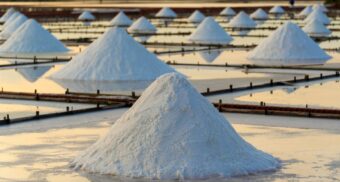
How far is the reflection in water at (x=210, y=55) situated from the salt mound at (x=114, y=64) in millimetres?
5416

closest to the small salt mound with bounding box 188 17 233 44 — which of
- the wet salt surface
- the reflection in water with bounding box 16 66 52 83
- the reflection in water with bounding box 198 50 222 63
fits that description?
the reflection in water with bounding box 198 50 222 63

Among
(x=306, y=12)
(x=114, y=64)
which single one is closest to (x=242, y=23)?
(x=306, y=12)

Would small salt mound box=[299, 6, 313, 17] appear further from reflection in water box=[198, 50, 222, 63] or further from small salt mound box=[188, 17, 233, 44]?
reflection in water box=[198, 50, 222, 63]

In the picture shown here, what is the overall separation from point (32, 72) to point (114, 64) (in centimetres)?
302

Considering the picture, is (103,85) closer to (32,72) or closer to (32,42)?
(32,72)

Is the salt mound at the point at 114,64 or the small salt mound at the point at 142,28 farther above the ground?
the small salt mound at the point at 142,28

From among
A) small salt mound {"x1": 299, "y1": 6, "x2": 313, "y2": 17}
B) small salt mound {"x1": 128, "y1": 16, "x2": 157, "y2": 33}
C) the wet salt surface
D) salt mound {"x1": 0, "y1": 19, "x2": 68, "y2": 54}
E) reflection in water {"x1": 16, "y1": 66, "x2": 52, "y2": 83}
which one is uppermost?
small salt mound {"x1": 299, "y1": 6, "x2": 313, "y2": 17}

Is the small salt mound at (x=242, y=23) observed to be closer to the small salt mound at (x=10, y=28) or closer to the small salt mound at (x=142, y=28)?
the small salt mound at (x=142, y=28)

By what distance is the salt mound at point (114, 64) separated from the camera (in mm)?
21359

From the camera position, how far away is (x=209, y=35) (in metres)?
38.7

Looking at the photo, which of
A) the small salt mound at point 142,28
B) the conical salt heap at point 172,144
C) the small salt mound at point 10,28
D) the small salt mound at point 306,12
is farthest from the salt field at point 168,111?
the small salt mound at point 306,12

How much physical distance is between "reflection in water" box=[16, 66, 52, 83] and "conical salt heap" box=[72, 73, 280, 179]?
11204 millimetres

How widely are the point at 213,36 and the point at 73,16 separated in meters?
26.0

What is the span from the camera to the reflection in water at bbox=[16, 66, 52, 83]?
22477 millimetres
